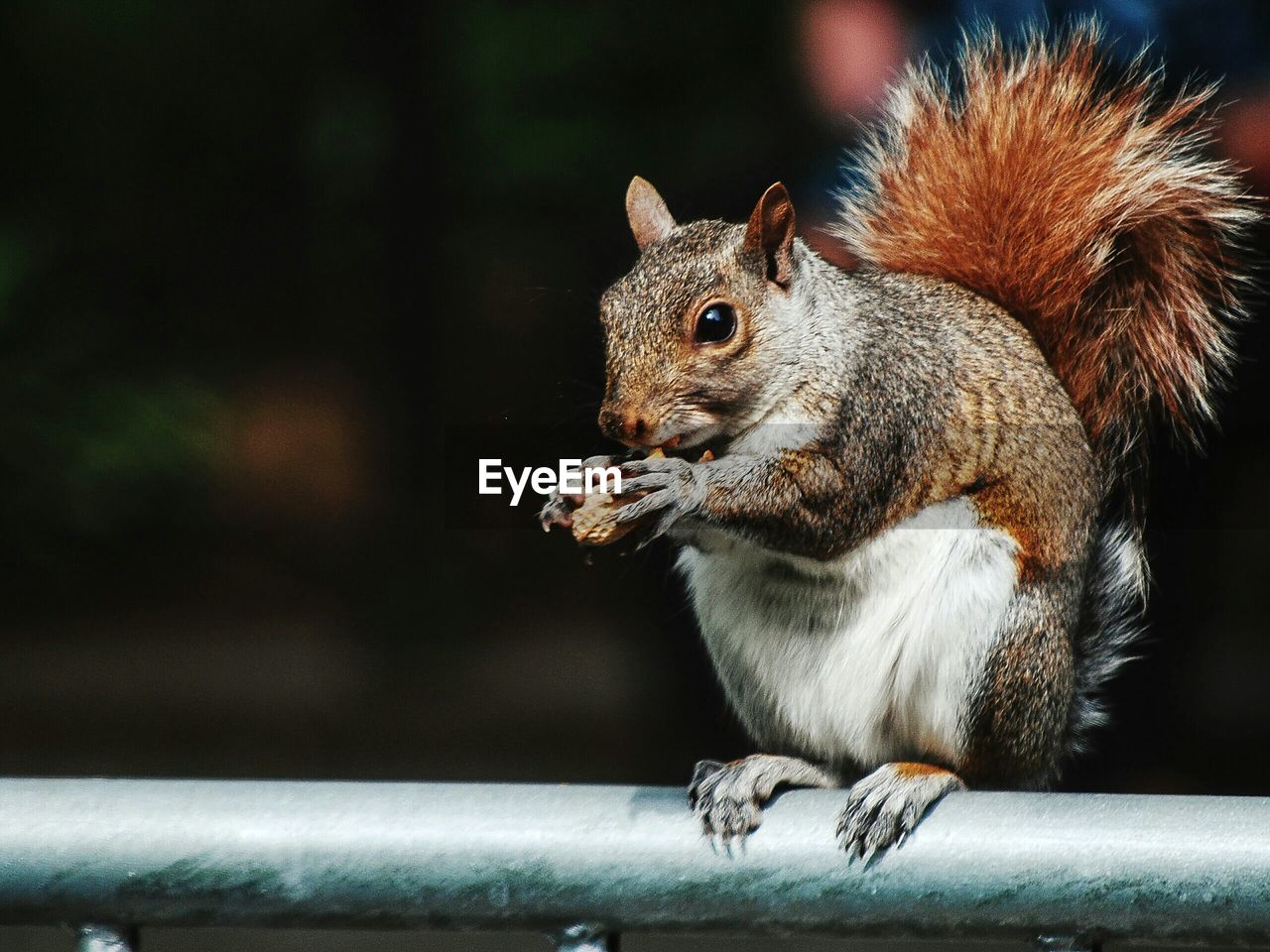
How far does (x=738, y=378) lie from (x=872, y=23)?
34 centimetres

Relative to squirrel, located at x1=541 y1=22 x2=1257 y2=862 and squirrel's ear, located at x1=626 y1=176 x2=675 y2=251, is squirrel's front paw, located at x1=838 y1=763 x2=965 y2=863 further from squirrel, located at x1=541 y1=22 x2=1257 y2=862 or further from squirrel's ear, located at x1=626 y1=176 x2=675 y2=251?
squirrel's ear, located at x1=626 y1=176 x2=675 y2=251

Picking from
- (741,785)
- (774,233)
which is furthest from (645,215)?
(741,785)

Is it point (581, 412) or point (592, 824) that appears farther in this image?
point (581, 412)

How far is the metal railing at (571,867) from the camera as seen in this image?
1.55 feet

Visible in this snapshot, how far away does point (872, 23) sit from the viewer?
2.97 feet

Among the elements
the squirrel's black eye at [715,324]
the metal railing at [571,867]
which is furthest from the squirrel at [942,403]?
the metal railing at [571,867]

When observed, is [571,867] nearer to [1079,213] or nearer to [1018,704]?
[1018,704]

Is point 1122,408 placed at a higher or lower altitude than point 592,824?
higher

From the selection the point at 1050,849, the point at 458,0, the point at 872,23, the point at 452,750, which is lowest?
the point at 1050,849

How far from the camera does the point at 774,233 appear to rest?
2.34 ft

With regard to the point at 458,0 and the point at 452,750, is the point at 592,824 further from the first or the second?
the point at 452,750

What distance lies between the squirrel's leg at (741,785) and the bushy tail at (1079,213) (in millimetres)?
271

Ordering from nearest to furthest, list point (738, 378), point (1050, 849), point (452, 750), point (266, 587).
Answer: point (1050, 849), point (738, 378), point (266, 587), point (452, 750)

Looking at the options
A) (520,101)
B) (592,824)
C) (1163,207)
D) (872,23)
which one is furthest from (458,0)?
(592,824)
